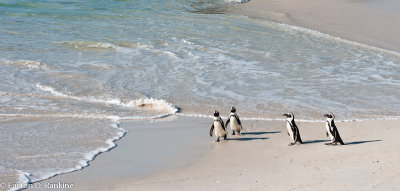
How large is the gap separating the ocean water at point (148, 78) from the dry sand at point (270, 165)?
69 centimetres

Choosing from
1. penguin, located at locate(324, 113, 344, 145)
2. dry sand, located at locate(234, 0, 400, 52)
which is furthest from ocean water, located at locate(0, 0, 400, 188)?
penguin, located at locate(324, 113, 344, 145)

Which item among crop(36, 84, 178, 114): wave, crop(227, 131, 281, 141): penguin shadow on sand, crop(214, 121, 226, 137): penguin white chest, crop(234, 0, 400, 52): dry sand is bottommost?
crop(227, 131, 281, 141): penguin shadow on sand

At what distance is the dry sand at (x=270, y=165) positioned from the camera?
19.9 feet

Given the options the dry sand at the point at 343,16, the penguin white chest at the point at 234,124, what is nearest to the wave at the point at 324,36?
the dry sand at the point at 343,16

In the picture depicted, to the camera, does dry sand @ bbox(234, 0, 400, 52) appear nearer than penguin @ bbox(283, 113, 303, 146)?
No

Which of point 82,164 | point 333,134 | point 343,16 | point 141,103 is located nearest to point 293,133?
point 333,134

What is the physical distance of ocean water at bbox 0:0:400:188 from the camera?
28.9ft

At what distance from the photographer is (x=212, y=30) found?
20859 millimetres

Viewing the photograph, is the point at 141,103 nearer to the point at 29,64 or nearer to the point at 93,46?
the point at 29,64

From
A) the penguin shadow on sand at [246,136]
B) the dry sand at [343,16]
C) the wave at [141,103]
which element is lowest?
the penguin shadow on sand at [246,136]

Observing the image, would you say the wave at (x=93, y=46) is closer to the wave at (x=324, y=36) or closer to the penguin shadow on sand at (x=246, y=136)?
the wave at (x=324, y=36)

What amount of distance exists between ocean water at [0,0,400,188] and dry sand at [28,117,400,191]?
0.69m

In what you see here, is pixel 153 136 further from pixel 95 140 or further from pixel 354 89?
pixel 354 89

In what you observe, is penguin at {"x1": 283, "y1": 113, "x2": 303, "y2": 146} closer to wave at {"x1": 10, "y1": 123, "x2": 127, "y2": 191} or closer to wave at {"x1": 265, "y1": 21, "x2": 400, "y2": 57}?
wave at {"x1": 10, "y1": 123, "x2": 127, "y2": 191}
